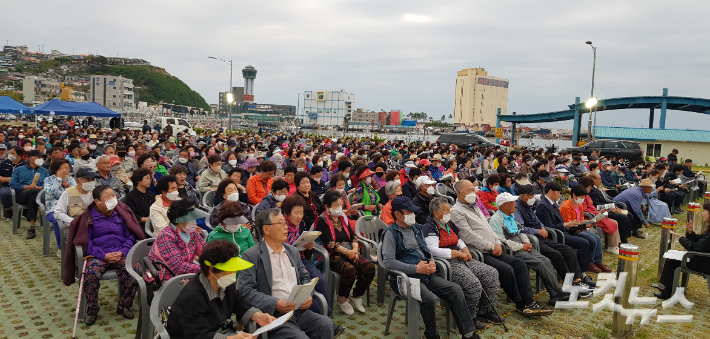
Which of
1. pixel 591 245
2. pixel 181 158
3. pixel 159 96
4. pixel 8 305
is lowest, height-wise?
pixel 8 305

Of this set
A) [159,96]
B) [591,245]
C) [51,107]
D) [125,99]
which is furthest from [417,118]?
[591,245]

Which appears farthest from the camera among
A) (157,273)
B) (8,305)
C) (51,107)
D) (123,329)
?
(51,107)

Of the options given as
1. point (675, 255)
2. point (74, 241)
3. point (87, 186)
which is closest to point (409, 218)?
point (74, 241)

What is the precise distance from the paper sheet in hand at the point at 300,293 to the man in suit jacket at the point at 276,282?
0.15ft

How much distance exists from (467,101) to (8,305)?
460 ft

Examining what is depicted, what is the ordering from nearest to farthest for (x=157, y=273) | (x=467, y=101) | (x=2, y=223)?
(x=157, y=273)
(x=2, y=223)
(x=467, y=101)

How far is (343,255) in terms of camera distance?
5039 mm

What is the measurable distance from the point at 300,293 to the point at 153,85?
157830 millimetres

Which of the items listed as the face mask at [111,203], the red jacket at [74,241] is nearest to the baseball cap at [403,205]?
the face mask at [111,203]

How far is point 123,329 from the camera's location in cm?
440

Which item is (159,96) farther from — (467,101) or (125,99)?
(467,101)

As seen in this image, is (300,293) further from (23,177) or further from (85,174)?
(23,177)

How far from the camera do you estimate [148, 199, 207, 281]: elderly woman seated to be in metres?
3.95

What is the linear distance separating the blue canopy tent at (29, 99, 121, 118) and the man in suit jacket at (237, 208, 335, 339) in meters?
22.0
